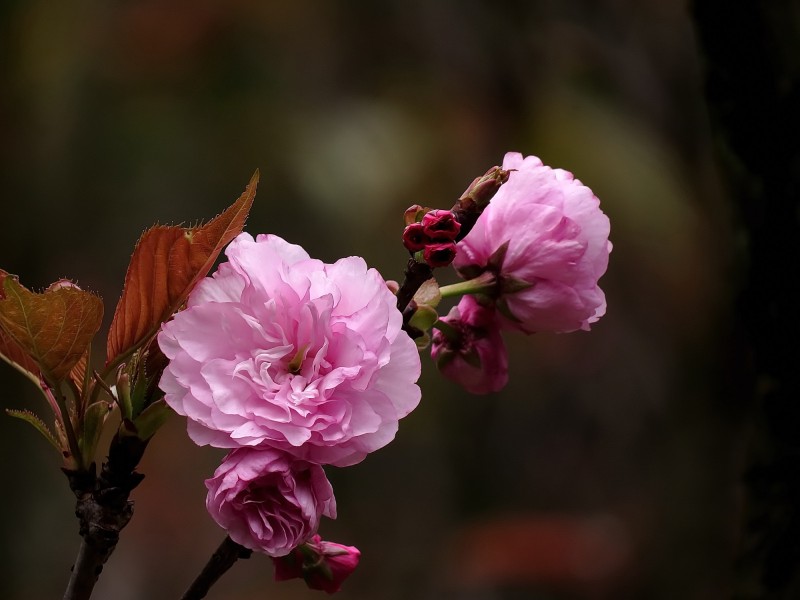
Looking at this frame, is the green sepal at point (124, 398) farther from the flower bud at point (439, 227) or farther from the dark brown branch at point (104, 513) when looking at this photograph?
the flower bud at point (439, 227)

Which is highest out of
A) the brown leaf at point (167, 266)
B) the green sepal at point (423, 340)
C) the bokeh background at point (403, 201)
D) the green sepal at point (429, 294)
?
the brown leaf at point (167, 266)

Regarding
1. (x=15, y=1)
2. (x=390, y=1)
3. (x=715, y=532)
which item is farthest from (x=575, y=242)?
(x=390, y=1)

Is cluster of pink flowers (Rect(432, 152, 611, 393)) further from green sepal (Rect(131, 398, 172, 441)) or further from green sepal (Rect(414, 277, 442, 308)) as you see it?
green sepal (Rect(131, 398, 172, 441))

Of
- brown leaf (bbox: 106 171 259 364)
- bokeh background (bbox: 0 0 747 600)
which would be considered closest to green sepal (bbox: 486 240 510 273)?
brown leaf (bbox: 106 171 259 364)

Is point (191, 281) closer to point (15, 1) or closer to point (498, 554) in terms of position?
point (15, 1)

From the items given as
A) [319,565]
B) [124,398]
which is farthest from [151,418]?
[319,565]

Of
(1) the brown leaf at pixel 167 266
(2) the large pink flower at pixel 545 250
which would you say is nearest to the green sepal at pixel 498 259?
(2) the large pink flower at pixel 545 250
